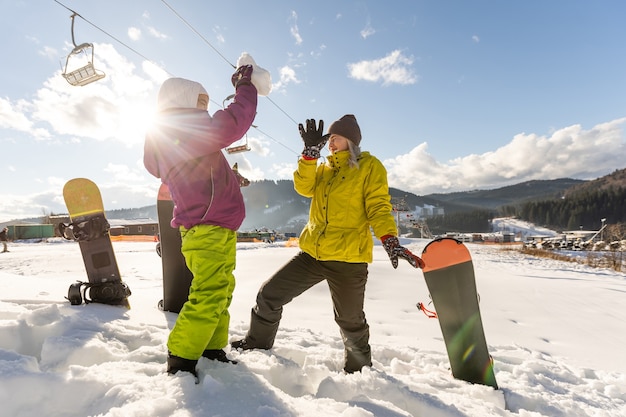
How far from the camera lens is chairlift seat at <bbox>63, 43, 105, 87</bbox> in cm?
638

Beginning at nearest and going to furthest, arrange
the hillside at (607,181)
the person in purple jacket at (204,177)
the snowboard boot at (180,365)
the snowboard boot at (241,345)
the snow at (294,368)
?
the snow at (294,368) < the snowboard boot at (180,365) < the person in purple jacket at (204,177) < the snowboard boot at (241,345) < the hillside at (607,181)

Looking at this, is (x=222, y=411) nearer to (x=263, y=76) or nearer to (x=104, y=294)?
(x=263, y=76)

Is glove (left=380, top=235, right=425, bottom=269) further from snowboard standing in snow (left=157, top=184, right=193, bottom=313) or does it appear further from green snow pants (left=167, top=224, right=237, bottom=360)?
snowboard standing in snow (left=157, top=184, right=193, bottom=313)

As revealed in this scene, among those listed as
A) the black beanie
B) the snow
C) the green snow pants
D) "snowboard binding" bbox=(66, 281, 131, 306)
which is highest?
the black beanie

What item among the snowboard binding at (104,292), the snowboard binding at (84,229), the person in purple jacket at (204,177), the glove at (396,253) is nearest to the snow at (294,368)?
the snowboard binding at (104,292)

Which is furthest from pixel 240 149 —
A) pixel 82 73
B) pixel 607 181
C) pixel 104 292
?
pixel 607 181

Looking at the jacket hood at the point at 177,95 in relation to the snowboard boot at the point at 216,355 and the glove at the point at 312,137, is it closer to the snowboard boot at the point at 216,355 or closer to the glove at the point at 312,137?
the glove at the point at 312,137

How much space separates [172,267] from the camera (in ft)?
9.71

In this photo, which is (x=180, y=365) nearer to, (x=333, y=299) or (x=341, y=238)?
(x=333, y=299)

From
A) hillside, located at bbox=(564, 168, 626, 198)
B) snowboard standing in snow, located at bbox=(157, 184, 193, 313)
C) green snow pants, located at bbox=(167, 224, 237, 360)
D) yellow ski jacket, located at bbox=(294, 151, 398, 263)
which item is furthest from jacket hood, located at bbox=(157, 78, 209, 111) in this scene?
hillside, located at bbox=(564, 168, 626, 198)

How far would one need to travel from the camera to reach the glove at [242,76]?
6.35ft

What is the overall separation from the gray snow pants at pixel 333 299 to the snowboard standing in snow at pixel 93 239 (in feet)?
4.99

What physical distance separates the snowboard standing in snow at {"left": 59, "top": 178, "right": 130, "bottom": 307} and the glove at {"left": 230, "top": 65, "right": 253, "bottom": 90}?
2.07 meters

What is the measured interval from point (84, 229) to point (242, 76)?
219 centimetres
